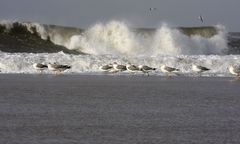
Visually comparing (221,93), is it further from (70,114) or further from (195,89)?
(70,114)

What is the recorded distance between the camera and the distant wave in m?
47.6

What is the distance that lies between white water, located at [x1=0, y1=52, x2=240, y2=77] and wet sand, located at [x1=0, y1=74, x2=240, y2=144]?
7742 millimetres

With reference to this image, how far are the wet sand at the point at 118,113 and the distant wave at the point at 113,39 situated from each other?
26.8m

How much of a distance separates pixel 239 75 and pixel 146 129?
48.0 ft

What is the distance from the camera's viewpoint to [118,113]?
13.7 metres

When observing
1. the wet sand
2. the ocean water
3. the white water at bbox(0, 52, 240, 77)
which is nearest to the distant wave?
the ocean water

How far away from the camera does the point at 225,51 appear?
2010 inches

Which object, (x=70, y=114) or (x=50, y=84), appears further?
(x=50, y=84)

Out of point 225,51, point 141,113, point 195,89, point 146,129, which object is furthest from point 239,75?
point 225,51

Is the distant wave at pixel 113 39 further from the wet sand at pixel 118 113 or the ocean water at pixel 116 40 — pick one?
the wet sand at pixel 118 113

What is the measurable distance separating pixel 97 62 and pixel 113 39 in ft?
61.1

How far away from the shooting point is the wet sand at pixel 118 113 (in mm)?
10961

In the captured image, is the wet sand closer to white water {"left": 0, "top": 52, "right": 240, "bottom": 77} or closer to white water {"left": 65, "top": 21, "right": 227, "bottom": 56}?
white water {"left": 0, "top": 52, "right": 240, "bottom": 77}

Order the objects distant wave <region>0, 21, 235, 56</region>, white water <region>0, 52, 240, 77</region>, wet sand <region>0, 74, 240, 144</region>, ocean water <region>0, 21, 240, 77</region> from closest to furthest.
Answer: wet sand <region>0, 74, 240, 144</region>, white water <region>0, 52, 240, 77</region>, ocean water <region>0, 21, 240, 77</region>, distant wave <region>0, 21, 235, 56</region>
